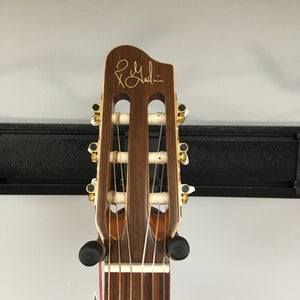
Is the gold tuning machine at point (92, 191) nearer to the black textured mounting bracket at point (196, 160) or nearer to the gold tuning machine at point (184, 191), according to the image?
the gold tuning machine at point (184, 191)

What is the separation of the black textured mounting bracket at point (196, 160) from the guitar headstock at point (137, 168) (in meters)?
0.30

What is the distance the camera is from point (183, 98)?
2.88ft

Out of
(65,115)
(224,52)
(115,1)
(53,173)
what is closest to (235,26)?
(224,52)

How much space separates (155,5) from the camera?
88 centimetres

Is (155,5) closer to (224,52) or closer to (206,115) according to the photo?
(224,52)

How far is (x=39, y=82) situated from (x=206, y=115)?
1.80 ft

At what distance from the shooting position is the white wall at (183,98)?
0.87m

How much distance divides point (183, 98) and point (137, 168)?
42 cm
